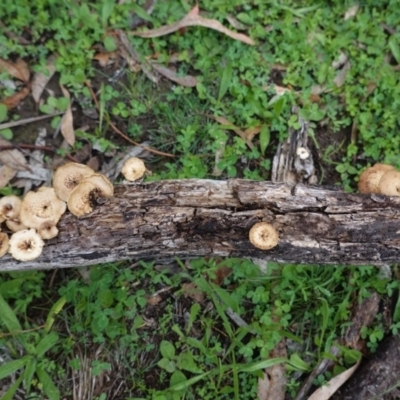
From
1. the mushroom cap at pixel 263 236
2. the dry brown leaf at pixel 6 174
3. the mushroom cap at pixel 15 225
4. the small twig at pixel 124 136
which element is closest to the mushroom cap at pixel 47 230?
the mushroom cap at pixel 15 225

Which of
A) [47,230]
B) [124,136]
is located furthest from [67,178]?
[124,136]

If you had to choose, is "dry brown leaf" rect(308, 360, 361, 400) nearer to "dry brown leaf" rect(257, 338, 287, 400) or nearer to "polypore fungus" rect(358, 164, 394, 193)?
"dry brown leaf" rect(257, 338, 287, 400)

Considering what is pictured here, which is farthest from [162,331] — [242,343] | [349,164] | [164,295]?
[349,164]

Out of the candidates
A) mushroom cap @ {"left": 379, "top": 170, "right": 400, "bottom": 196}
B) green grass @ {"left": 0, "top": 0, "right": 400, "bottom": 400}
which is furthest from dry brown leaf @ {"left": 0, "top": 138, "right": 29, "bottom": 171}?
mushroom cap @ {"left": 379, "top": 170, "right": 400, "bottom": 196}

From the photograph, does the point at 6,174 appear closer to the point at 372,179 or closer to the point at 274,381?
the point at 274,381

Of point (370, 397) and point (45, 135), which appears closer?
point (370, 397)

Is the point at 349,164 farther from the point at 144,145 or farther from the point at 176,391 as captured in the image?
the point at 176,391

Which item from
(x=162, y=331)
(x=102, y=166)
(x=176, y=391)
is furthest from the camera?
(x=102, y=166)

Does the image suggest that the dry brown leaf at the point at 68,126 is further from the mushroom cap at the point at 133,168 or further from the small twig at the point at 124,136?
the mushroom cap at the point at 133,168
